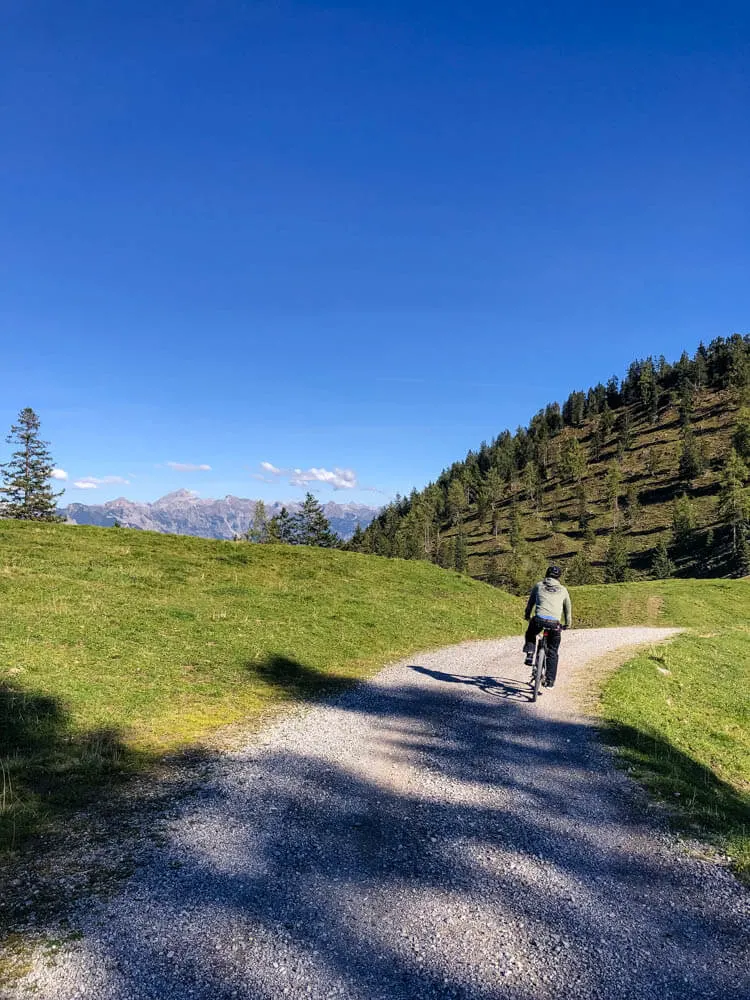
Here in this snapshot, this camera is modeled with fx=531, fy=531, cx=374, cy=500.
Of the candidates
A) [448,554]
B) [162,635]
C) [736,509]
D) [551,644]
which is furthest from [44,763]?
[448,554]

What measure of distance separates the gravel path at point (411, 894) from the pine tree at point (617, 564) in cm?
12312

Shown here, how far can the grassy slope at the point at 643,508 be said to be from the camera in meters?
138

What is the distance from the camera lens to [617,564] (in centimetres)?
12288

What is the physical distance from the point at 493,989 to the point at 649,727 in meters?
9.75

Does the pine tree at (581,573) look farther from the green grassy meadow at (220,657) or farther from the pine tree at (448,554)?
the green grassy meadow at (220,657)

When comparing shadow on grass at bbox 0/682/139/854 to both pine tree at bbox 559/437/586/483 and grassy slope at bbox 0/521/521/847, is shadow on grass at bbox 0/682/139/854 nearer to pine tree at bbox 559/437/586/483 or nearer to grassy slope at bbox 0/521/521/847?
grassy slope at bbox 0/521/521/847

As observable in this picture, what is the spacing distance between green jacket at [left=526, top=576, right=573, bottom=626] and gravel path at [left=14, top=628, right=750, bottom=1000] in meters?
5.12

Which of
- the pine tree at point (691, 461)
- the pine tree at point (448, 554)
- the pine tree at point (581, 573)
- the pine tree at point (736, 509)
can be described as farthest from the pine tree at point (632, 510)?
the pine tree at point (448, 554)

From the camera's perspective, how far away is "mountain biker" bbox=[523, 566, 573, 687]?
48.7 ft

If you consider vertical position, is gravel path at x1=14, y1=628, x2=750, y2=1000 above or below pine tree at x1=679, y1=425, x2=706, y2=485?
below

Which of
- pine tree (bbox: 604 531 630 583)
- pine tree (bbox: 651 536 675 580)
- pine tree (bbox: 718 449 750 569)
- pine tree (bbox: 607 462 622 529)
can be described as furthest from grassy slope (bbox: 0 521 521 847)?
pine tree (bbox: 607 462 622 529)

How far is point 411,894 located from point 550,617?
10.2m

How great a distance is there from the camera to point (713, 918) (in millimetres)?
5512

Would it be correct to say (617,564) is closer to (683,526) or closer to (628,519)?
(683,526)
